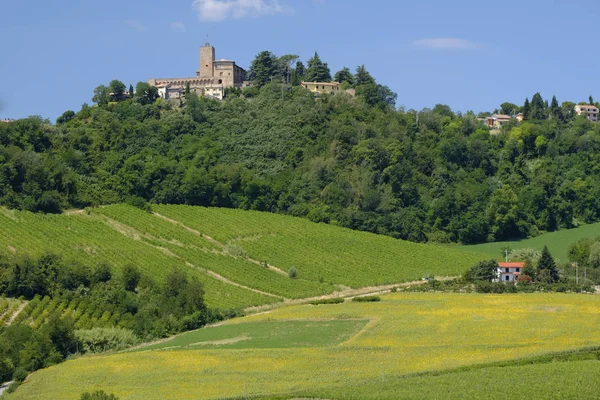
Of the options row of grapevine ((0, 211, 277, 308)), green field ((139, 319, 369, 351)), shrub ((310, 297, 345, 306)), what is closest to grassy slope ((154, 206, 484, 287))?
shrub ((310, 297, 345, 306))

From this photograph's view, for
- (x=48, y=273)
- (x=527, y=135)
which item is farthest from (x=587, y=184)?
(x=48, y=273)

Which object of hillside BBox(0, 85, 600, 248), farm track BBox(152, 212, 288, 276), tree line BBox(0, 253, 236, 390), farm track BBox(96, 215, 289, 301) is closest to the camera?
tree line BBox(0, 253, 236, 390)

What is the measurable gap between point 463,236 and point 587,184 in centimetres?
2009

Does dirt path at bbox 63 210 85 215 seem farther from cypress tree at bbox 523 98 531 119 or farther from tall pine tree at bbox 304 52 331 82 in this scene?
cypress tree at bbox 523 98 531 119

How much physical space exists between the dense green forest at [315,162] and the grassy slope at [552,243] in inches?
109

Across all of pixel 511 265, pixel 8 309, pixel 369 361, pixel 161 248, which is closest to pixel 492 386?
pixel 369 361

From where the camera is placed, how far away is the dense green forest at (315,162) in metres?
118

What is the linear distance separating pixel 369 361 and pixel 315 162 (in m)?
67.7

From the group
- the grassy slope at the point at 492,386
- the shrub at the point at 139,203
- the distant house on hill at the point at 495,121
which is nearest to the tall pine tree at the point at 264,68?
the distant house on hill at the point at 495,121

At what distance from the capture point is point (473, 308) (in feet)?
262

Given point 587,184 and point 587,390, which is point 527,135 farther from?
point 587,390

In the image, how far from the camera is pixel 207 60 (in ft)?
530

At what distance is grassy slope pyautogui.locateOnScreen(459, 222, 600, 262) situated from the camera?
11656 centimetres

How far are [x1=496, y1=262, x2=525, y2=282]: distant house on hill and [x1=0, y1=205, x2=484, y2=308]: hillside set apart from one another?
5166mm
